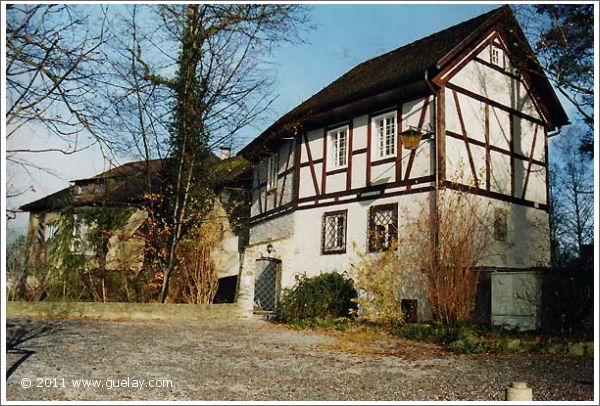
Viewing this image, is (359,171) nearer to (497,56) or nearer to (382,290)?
(382,290)

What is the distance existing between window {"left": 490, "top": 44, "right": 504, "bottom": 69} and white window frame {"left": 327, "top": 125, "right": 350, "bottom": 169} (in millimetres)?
3868

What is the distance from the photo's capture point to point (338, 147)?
1480cm

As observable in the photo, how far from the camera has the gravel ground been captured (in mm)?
5820

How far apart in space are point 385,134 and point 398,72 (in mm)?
1534

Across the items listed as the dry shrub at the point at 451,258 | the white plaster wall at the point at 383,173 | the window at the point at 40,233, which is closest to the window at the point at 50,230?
the window at the point at 40,233

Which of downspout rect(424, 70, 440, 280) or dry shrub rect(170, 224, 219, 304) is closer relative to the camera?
downspout rect(424, 70, 440, 280)

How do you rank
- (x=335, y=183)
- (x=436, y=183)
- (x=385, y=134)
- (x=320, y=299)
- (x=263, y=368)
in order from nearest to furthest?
(x=263, y=368) < (x=436, y=183) < (x=320, y=299) < (x=385, y=134) < (x=335, y=183)

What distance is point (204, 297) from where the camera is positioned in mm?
14211

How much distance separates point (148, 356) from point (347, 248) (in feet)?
22.5

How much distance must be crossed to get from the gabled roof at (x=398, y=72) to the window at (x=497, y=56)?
577 mm

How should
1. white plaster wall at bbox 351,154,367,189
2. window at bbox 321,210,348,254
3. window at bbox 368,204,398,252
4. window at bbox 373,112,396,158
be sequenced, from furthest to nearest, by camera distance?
1. window at bbox 321,210,348,254
2. white plaster wall at bbox 351,154,367,189
3. window at bbox 373,112,396,158
4. window at bbox 368,204,398,252

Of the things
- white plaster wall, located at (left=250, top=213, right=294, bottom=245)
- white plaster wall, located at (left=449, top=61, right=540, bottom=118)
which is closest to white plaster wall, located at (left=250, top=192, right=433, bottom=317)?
white plaster wall, located at (left=250, top=213, right=294, bottom=245)

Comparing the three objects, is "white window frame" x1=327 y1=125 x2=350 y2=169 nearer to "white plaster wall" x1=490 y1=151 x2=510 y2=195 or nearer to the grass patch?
"white plaster wall" x1=490 y1=151 x2=510 y2=195

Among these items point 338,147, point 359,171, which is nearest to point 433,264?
point 359,171
